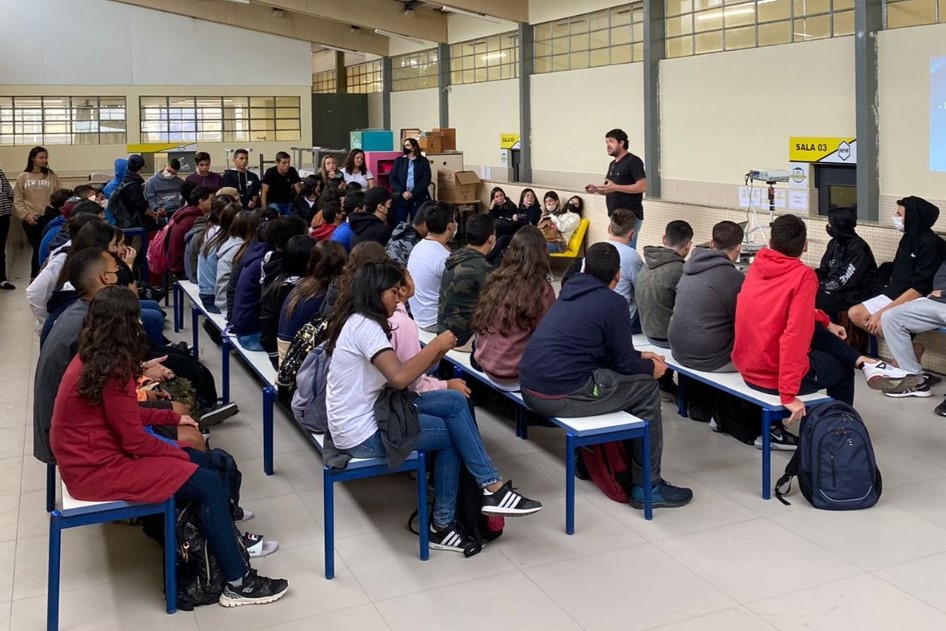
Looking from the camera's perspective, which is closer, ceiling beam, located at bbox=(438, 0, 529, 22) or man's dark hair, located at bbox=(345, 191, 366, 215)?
man's dark hair, located at bbox=(345, 191, 366, 215)

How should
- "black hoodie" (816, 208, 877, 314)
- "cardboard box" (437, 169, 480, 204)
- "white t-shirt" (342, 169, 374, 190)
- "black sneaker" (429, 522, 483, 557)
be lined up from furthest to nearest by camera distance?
1. "cardboard box" (437, 169, 480, 204)
2. "white t-shirt" (342, 169, 374, 190)
3. "black hoodie" (816, 208, 877, 314)
4. "black sneaker" (429, 522, 483, 557)

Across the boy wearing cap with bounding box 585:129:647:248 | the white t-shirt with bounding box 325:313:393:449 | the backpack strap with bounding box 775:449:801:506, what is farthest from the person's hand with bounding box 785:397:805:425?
the boy wearing cap with bounding box 585:129:647:248

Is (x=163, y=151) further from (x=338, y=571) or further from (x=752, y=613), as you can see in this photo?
(x=752, y=613)

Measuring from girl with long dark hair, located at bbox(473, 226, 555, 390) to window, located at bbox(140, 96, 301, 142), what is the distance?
13.0 meters

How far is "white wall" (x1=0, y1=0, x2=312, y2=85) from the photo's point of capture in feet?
47.6

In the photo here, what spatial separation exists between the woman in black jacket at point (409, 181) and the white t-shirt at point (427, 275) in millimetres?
4973

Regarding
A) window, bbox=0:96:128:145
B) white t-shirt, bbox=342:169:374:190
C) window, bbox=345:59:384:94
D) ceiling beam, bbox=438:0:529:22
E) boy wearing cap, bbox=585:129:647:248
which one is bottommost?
boy wearing cap, bbox=585:129:647:248

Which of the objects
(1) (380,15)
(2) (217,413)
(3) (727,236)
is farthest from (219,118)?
(3) (727,236)

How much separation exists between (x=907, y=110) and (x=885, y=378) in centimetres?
363

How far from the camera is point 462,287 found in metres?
4.67

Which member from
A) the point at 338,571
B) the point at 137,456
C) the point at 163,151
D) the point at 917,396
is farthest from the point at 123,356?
the point at 163,151

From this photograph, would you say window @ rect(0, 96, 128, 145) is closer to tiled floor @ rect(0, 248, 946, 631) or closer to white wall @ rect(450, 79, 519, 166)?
white wall @ rect(450, 79, 519, 166)

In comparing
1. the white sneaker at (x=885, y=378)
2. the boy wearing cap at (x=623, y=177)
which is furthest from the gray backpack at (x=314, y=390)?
the boy wearing cap at (x=623, y=177)

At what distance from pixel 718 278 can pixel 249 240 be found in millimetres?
2816
